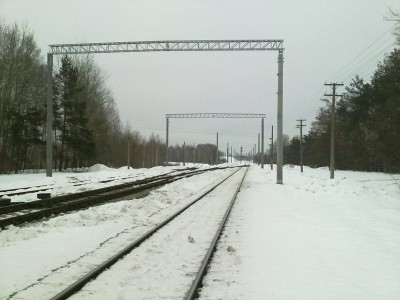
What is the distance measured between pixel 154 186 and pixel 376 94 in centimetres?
4093

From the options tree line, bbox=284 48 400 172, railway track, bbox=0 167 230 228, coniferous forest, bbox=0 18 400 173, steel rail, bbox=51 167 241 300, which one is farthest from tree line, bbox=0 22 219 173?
steel rail, bbox=51 167 241 300

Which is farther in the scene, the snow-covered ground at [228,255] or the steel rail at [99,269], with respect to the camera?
the snow-covered ground at [228,255]

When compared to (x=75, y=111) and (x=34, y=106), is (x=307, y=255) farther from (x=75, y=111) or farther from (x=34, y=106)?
(x=34, y=106)

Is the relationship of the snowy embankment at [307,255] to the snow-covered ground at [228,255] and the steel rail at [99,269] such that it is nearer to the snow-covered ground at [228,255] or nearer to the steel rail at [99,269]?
the snow-covered ground at [228,255]

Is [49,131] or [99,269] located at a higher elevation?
[49,131]

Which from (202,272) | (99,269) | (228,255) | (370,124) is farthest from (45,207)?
(370,124)

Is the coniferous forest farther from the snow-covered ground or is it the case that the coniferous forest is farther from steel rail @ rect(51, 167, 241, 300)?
steel rail @ rect(51, 167, 241, 300)

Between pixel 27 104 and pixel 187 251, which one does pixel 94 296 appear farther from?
pixel 27 104

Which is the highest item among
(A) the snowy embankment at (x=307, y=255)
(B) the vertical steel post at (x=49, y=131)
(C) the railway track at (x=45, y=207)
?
(B) the vertical steel post at (x=49, y=131)

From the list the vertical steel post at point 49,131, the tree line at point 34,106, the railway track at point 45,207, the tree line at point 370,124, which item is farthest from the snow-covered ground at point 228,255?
the tree line at point 34,106

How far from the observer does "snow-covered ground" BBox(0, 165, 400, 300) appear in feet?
18.8

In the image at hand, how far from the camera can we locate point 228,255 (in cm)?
765

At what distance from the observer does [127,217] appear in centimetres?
1201

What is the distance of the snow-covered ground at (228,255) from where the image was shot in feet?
18.8
